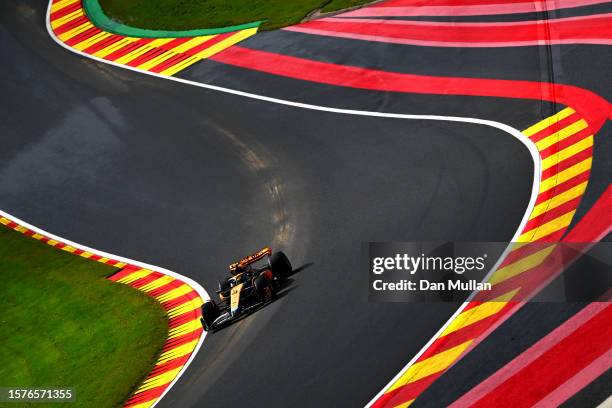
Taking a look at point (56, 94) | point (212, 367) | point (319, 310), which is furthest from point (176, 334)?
point (56, 94)

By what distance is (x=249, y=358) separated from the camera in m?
20.7

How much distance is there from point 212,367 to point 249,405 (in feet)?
7.25

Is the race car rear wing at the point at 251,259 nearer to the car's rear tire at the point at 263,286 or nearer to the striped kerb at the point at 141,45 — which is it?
the car's rear tire at the point at 263,286

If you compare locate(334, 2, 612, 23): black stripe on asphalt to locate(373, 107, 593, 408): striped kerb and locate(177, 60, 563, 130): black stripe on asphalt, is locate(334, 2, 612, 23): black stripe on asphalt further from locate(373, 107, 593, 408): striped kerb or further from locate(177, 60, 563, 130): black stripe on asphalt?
locate(373, 107, 593, 408): striped kerb

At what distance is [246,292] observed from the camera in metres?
22.5

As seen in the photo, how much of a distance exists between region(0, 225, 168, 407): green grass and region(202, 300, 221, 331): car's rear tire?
1542 millimetres

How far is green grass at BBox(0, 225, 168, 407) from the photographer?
74.1 feet

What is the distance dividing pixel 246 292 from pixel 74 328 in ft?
19.1

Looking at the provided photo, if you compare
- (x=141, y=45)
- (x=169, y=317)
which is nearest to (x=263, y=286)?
(x=169, y=317)

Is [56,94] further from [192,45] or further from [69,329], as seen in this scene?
[69,329]

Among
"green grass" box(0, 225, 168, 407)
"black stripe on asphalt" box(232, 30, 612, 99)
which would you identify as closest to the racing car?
"green grass" box(0, 225, 168, 407)

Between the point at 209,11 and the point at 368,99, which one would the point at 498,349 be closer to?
the point at 368,99

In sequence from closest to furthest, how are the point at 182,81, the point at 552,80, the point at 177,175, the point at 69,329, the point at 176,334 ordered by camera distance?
the point at 176,334 < the point at 69,329 < the point at 552,80 < the point at 177,175 < the point at 182,81

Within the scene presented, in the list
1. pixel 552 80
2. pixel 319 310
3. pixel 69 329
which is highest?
pixel 552 80
